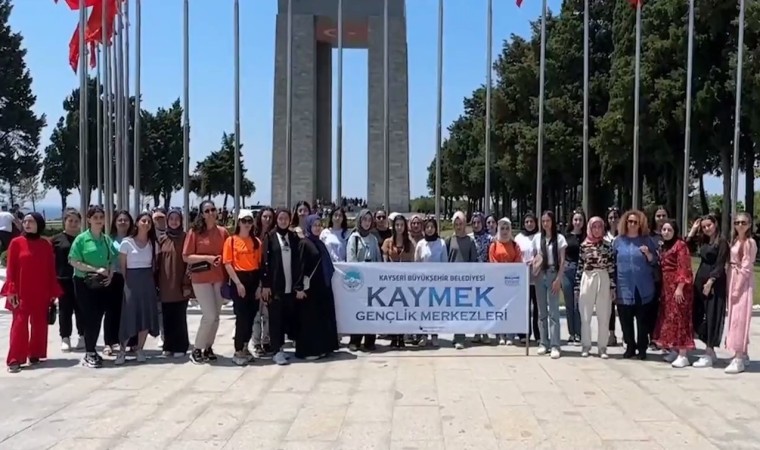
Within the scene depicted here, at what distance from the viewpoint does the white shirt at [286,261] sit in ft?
27.3

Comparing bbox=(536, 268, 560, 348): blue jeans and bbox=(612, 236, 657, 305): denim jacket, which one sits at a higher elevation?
bbox=(612, 236, 657, 305): denim jacket

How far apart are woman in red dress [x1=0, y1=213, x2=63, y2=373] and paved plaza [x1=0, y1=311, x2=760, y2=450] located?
31 centimetres

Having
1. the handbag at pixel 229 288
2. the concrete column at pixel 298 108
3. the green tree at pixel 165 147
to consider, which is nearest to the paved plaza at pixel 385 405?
the handbag at pixel 229 288

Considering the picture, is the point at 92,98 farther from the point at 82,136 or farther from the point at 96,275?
the point at 96,275

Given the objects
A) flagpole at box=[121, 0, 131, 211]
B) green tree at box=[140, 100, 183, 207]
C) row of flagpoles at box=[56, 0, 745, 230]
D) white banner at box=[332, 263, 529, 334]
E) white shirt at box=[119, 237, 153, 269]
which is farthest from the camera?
green tree at box=[140, 100, 183, 207]

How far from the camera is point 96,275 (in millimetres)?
8133

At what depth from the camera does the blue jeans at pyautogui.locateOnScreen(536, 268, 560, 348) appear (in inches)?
344

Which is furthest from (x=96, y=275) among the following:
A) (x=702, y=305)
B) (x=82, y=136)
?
(x=82, y=136)

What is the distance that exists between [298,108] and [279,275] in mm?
32834

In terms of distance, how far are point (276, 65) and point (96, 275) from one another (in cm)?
3566

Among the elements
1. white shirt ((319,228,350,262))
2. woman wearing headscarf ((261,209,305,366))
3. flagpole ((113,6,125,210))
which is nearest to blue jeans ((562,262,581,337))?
white shirt ((319,228,350,262))

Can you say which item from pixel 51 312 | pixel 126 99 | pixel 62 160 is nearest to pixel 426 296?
pixel 51 312

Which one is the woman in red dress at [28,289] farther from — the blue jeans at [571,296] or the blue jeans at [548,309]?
the blue jeans at [571,296]

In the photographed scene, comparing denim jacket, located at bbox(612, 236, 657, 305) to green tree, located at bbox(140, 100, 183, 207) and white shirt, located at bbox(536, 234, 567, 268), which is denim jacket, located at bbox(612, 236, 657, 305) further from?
green tree, located at bbox(140, 100, 183, 207)
